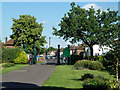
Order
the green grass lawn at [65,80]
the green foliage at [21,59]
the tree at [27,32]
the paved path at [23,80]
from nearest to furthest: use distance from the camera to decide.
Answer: the green grass lawn at [65,80]
the paved path at [23,80]
the green foliage at [21,59]
the tree at [27,32]

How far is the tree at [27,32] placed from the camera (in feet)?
187

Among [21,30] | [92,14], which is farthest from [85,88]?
[21,30]

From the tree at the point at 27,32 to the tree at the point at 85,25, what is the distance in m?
22.7

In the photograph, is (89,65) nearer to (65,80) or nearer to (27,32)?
(65,80)

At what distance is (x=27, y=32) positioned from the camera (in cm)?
5762

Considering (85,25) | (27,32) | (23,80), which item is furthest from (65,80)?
(27,32)

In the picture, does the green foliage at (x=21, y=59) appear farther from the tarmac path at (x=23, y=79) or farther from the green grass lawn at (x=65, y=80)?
the green grass lawn at (x=65, y=80)

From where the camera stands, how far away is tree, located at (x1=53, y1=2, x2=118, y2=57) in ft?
109

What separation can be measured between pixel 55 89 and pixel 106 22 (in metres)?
24.6

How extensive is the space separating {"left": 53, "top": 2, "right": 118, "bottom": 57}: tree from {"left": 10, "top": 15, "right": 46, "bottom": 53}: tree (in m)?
22.7

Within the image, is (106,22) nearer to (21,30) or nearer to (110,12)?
(110,12)

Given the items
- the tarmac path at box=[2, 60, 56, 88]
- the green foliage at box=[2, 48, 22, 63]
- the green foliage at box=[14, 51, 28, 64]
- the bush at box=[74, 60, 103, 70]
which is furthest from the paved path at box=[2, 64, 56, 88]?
the green foliage at box=[14, 51, 28, 64]

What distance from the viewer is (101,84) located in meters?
10.7

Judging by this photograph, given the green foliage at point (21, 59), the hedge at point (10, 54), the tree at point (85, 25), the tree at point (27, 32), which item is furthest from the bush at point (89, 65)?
the tree at point (27, 32)
